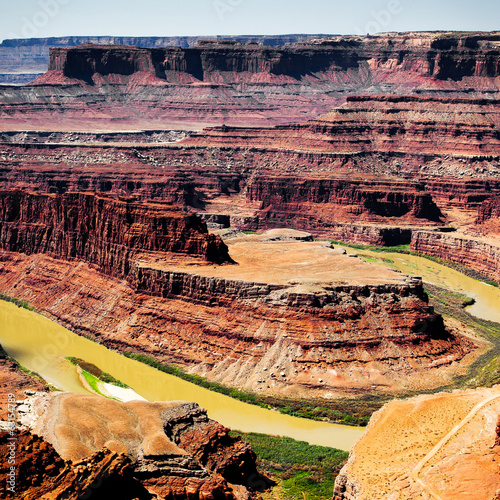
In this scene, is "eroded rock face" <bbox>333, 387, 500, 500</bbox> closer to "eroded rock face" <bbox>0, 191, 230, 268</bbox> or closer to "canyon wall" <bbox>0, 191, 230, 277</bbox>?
"eroded rock face" <bbox>0, 191, 230, 268</bbox>

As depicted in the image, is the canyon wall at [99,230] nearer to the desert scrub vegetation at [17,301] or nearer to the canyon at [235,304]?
the canyon at [235,304]

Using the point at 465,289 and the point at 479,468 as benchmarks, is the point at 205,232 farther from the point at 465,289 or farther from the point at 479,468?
the point at 479,468

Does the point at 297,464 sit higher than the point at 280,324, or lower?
lower

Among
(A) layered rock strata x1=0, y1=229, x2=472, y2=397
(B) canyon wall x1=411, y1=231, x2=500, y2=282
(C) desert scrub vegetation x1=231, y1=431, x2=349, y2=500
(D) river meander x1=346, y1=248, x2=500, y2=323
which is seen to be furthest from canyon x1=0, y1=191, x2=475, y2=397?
(B) canyon wall x1=411, y1=231, x2=500, y2=282

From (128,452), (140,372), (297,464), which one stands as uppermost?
(128,452)

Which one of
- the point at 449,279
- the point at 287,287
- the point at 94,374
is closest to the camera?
the point at 94,374

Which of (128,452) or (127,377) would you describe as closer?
(128,452)

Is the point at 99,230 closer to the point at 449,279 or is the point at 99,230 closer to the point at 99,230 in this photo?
the point at 99,230

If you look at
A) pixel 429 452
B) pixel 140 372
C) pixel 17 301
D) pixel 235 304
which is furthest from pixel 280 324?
pixel 17 301
